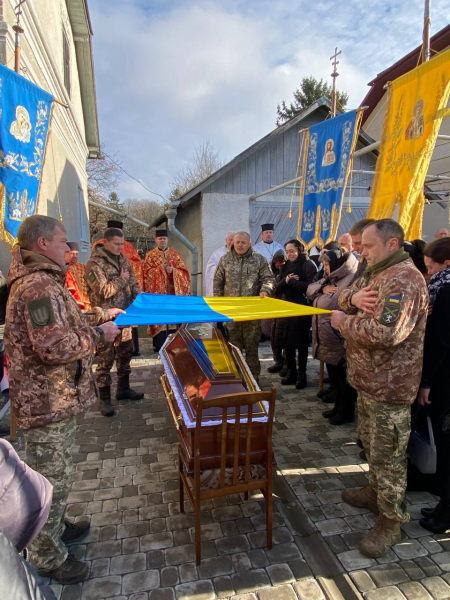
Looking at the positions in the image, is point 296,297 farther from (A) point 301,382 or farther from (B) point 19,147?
(B) point 19,147

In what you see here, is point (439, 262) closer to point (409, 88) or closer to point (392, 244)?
point (392, 244)

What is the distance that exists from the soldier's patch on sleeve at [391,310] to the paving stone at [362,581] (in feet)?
4.64

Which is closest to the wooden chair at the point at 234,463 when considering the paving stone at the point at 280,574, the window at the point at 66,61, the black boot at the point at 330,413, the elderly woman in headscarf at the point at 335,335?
the paving stone at the point at 280,574

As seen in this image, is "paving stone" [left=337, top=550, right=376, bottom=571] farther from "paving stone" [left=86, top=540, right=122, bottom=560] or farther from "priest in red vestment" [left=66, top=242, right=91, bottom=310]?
"priest in red vestment" [left=66, top=242, right=91, bottom=310]

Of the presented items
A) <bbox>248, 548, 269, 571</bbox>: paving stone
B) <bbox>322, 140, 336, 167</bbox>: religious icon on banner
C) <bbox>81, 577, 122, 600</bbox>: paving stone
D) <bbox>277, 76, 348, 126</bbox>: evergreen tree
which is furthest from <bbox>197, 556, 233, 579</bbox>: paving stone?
<bbox>277, 76, 348, 126</bbox>: evergreen tree

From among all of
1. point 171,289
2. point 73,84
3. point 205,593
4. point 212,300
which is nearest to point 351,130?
point 212,300

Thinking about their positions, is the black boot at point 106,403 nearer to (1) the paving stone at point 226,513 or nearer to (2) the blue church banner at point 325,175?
(1) the paving stone at point 226,513

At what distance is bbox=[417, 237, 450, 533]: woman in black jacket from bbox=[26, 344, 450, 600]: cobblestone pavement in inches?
7.5

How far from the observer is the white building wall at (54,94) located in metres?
4.86

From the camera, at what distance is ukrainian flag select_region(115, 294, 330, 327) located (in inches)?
103

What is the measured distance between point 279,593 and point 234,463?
68 centimetres

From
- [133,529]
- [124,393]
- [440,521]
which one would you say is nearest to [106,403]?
[124,393]

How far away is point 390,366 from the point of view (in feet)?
6.83

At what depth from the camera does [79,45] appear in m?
10.4
